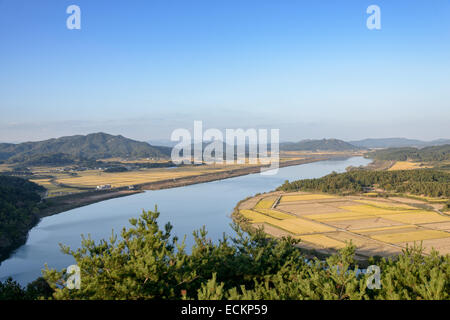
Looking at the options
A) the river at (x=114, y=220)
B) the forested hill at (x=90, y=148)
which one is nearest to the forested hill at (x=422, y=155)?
the river at (x=114, y=220)

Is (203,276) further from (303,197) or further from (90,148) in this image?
(90,148)

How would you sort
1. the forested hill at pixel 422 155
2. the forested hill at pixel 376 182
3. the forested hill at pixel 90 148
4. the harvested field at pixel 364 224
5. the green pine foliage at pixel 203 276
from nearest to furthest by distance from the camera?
the green pine foliage at pixel 203 276
the harvested field at pixel 364 224
the forested hill at pixel 376 182
the forested hill at pixel 422 155
the forested hill at pixel 90 148

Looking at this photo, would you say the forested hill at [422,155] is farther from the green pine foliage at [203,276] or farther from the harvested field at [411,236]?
the green pine foliage at [203,276]

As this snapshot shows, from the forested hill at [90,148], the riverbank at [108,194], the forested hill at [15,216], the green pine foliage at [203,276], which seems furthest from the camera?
the forested hill at [90,148]

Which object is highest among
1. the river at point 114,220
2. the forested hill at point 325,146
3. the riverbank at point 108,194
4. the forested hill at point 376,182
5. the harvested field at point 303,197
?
the forested hill at point 325,146

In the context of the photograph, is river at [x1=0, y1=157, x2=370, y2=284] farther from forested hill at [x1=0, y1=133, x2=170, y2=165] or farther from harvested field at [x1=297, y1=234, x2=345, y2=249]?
forested hill at [x1=0, y1=133, x2=170, y2=165]
